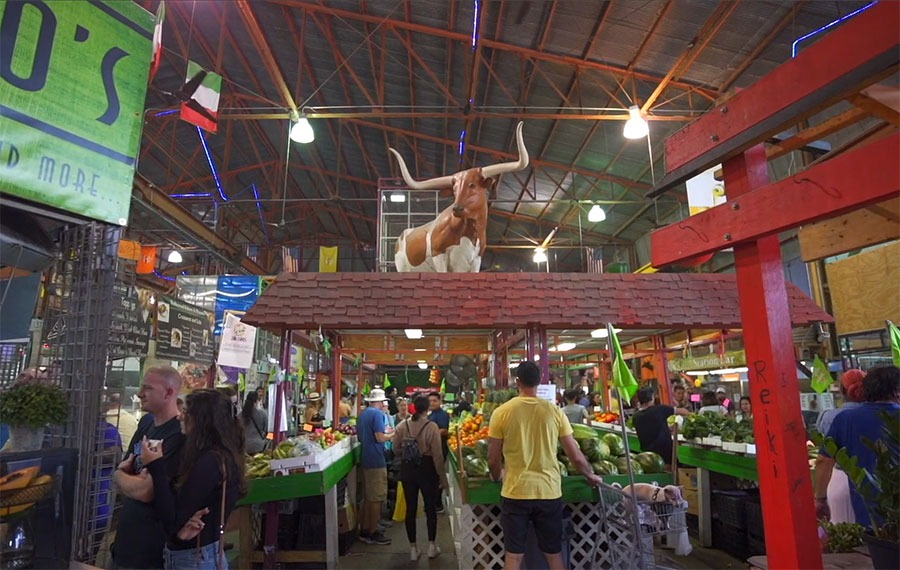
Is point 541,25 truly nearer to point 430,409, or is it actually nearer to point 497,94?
point 497,94

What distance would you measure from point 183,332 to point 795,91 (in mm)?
8568

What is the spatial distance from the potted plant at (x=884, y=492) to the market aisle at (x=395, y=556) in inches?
178

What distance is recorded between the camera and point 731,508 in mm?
5598

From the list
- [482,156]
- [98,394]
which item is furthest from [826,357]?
[98,394]

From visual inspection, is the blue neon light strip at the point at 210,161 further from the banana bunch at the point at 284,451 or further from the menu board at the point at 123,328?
the menu board at the point at 123,328

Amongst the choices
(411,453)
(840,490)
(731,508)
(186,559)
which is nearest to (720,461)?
(731,508)

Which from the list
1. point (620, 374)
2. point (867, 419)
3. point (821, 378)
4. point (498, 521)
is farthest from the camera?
point (821, 378)

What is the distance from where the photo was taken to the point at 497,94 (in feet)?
39.2

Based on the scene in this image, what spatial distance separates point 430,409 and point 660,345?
4.43 m

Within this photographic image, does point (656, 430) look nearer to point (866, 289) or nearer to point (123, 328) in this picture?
point (866, 289)

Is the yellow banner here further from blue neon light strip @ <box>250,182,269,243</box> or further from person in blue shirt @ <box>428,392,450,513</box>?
person in blue shirt @ <box>428,392,450,513</box>

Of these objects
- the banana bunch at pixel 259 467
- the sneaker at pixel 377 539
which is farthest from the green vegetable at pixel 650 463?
the banana bunch at pixel 259 467

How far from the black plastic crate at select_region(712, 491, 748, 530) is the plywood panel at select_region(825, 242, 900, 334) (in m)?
3.50

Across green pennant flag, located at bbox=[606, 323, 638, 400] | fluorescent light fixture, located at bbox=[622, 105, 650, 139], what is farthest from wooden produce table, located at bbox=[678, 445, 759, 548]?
fluorescent light fixture, located at bbox=[622, 105, 650, 139]
